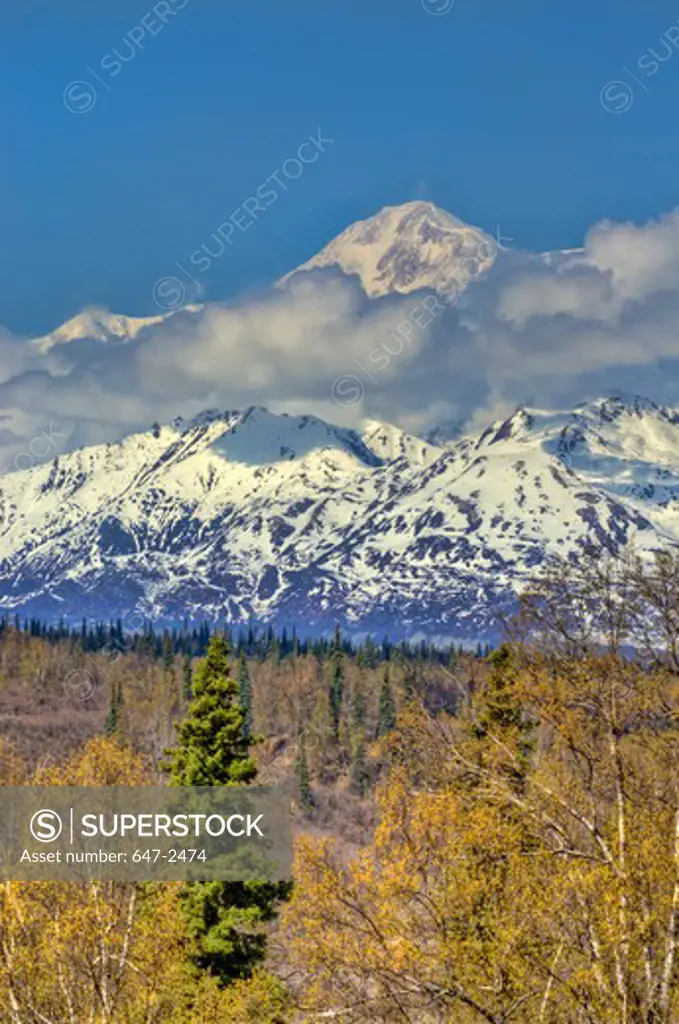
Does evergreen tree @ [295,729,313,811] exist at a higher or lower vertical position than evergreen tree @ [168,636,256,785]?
lower

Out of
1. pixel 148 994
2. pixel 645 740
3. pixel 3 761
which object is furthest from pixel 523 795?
pixel 3 761

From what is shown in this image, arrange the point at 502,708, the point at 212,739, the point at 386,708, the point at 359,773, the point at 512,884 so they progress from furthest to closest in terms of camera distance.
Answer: the point at 386,708 < the point at 359,773 < the point at 212,739 < the point at 502,708 < the point at 512,884

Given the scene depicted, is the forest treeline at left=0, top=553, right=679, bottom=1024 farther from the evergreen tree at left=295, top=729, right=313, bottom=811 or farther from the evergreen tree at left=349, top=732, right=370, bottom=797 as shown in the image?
the evergreen tree at left=349, top=732, right=370, bottom=797

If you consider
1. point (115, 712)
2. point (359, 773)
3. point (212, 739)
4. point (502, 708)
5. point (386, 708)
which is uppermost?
point (502, 708)

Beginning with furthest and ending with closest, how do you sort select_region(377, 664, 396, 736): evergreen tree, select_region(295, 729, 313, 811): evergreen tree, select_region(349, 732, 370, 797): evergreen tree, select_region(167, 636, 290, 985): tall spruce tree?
select_region(377, 664, 396, 736): evergreen tree < select_region(349, 732, 370, 797): evergreen tree < select_region(295, 729, 313, 811): evergreen tree < select_region(167, 636, 290, 985): tall spruce tree

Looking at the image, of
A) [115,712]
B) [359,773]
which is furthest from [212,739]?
[359,773]

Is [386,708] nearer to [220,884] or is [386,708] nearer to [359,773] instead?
[359,773]

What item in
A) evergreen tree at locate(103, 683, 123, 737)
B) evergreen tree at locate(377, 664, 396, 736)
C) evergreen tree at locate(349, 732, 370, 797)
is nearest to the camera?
evergreen tree at locate(103, 683, 123, 737)

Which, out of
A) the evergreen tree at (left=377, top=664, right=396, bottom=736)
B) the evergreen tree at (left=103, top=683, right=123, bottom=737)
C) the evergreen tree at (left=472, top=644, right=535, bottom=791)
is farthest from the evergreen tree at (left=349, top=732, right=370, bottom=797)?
the evergreen tree at (left=472, top=644, right=535, bottom=791)

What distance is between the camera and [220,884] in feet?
129

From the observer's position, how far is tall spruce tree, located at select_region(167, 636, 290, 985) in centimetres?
3884

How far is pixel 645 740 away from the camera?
83.2 ft

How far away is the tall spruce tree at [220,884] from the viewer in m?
38.8

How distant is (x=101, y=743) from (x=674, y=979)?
19751 mm
